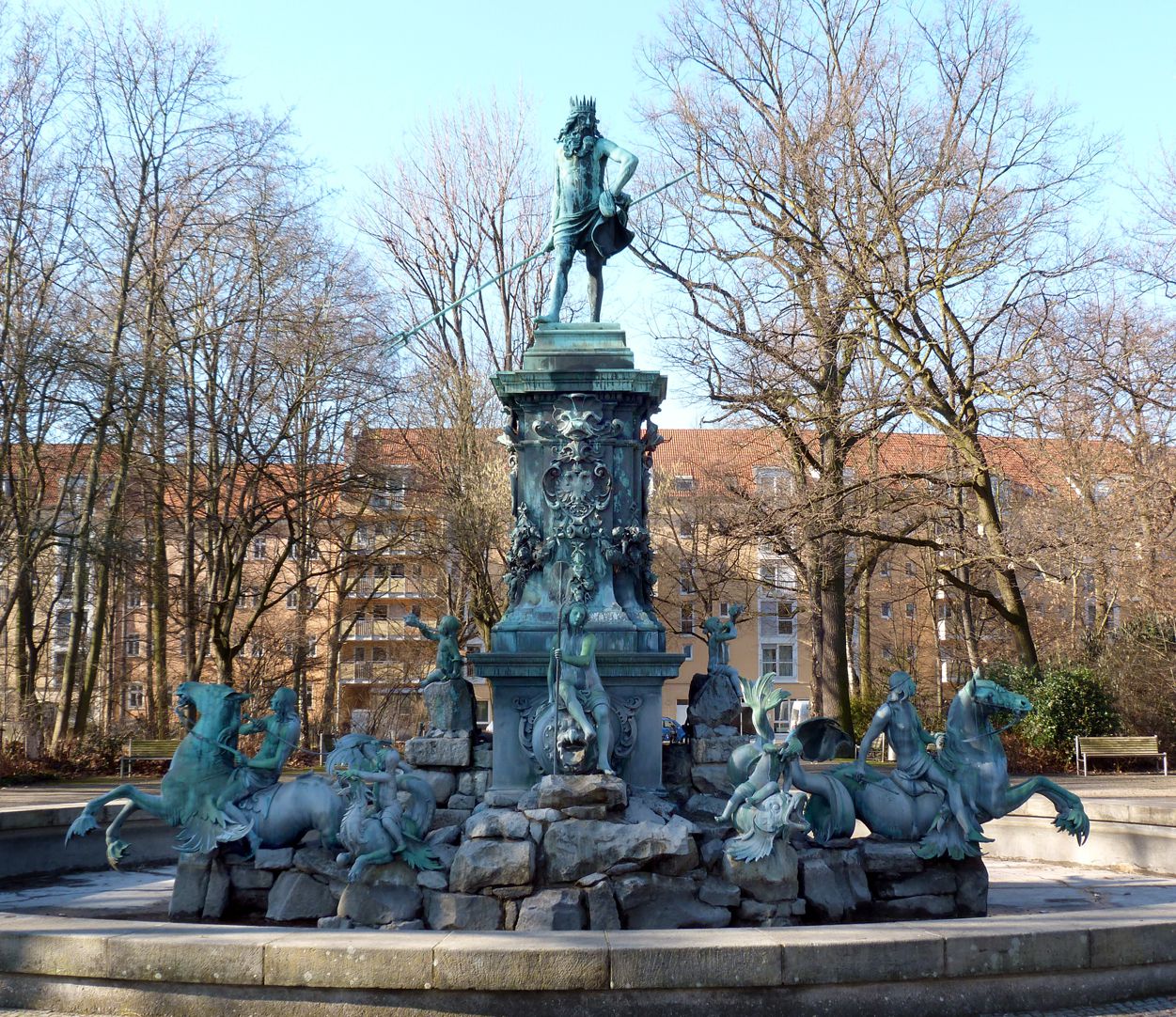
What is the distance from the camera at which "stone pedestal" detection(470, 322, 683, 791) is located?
412 inches

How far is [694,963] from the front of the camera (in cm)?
600

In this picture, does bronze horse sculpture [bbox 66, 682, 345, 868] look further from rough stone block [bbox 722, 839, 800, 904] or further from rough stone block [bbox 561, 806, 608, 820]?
rough stone block [bbox 722, 839, 800, 904]

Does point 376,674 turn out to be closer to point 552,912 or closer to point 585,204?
point 585,204

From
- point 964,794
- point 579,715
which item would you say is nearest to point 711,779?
point 579,715

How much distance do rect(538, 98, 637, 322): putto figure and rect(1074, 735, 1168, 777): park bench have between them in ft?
50.8

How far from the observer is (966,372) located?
24141mm

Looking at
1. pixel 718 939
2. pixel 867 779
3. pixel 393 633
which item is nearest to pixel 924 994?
pixel 718 939

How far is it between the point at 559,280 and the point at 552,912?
586cm

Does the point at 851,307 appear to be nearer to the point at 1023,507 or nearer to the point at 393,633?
the point at 1023,507

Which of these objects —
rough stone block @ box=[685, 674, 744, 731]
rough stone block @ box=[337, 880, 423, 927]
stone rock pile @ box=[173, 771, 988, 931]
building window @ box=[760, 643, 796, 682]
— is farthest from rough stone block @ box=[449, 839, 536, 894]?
building window @ box=[760, 643, 796, 682]

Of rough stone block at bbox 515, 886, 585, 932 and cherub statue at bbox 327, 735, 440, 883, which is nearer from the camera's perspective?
rough stone block at bbox 515, 886, 585, 932

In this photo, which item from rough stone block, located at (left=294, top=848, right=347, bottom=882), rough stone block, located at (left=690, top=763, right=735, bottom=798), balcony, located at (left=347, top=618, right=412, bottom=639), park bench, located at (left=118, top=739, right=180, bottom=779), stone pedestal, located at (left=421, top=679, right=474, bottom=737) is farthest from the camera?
balcony, located at (left=347, top=618, right=412, bottom=639)

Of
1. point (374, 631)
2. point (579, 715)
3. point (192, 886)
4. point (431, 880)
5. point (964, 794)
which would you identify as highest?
point (374, 631)

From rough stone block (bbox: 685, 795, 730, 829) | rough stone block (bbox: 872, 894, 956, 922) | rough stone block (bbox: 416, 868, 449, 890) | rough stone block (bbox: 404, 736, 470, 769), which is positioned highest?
rough stone block (bbox: 404, 736, 470, 769)
